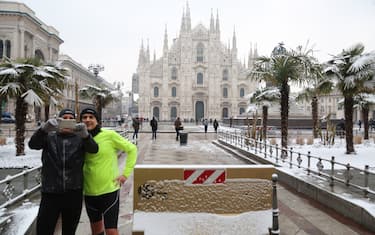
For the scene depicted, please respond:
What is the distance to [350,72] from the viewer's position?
13688 mm

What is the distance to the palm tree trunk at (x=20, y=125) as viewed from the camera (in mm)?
13891

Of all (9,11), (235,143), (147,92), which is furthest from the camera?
(147,92)

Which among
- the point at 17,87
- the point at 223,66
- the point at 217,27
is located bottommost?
the point at 17,87

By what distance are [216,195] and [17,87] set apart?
432 inches

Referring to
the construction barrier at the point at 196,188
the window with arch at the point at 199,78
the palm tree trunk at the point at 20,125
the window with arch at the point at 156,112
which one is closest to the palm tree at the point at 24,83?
the palm tree trunk at the point at 20,125

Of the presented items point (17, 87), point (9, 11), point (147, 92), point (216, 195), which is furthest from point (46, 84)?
point (147, 92)

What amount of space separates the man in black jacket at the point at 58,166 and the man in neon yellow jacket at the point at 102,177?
7.5 inches

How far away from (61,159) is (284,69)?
11.7 m

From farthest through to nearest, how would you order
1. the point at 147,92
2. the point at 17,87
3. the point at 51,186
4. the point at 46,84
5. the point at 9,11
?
1. the point at 147,92
2. the point at 9,11
3. the point at 46,84
4. the point at 17,87
5. the point at 51,186

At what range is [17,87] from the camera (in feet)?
42.9

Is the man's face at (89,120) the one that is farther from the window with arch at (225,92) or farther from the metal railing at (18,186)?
the window with arch at (225,92)

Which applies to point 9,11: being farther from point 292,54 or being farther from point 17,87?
point 292,54

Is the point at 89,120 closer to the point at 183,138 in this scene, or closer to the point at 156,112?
the point at 183,138

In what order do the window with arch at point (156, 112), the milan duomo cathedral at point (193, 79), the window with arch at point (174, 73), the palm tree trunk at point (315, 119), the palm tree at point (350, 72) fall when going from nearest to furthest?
the palm tree at point (350, 72) → the palm tree trunk at point (315, 119) → the milan duomo cathedral at point (193, 79) → the window with arch at point (156, 112) → the window with arch at point (174, 73)
